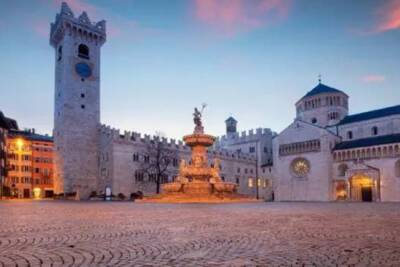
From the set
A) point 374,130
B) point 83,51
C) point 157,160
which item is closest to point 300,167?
point 374,130

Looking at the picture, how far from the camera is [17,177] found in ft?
321

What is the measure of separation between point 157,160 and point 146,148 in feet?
9.50

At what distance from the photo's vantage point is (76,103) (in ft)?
214

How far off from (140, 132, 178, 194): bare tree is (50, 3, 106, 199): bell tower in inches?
343

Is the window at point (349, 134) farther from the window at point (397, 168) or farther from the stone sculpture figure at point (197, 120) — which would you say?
the stone sculpture figure at point (197, 120)

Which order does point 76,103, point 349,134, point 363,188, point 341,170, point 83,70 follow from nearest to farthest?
1. point 363,188
2. point 341,170
3. point 76,103
4. point 83,70
5. point 349,134

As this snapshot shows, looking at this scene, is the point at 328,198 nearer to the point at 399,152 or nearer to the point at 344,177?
the point at 344,177

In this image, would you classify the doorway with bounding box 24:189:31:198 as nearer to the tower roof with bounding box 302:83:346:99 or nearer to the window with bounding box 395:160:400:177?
the tower roof with bounding box 302:83:346:99

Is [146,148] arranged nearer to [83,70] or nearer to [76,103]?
[76,103]

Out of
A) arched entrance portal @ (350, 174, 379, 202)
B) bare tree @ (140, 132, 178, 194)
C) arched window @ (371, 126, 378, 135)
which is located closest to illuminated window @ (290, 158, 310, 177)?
arched entrance portal @ (350, 174, 379, 202)

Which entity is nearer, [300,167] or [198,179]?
[198,179]

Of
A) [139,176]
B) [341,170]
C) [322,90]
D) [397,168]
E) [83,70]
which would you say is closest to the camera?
[397,168]

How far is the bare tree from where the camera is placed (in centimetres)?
6472

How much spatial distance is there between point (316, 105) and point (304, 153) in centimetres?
1418
